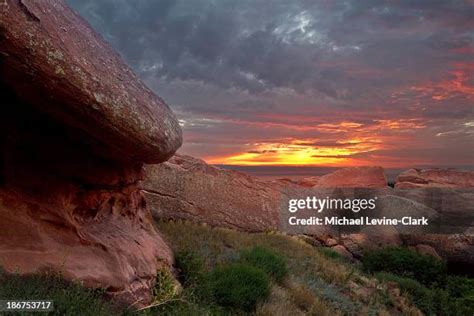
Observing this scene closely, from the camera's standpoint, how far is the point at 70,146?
257 inches

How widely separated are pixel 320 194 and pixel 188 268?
13.5 meters

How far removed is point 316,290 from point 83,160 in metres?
5.87

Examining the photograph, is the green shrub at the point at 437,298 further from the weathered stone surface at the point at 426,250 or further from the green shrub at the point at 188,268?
the green shrub at the point at 188,268

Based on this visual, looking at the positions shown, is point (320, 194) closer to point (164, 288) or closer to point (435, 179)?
point (435, 179)

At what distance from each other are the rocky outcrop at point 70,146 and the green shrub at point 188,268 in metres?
0.43

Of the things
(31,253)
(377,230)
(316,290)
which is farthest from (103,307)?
(377,230)

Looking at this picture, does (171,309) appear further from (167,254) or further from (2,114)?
(2,114)

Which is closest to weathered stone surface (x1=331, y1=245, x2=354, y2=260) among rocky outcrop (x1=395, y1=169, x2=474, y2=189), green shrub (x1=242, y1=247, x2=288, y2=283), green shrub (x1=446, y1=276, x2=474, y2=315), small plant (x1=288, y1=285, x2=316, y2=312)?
green shrub (x1=446, y1=276, x2=474, y2=315)

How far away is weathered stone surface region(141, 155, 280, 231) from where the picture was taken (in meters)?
14.2

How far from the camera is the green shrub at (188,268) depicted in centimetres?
747

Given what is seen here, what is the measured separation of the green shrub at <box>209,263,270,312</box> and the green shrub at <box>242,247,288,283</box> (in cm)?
125

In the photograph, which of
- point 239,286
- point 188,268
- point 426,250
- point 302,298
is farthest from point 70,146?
point 426,250

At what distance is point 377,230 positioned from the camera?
20.4m

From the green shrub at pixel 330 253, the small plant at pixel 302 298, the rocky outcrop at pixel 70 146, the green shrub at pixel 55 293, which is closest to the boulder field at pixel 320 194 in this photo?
the green shrub at pixel 330 253
